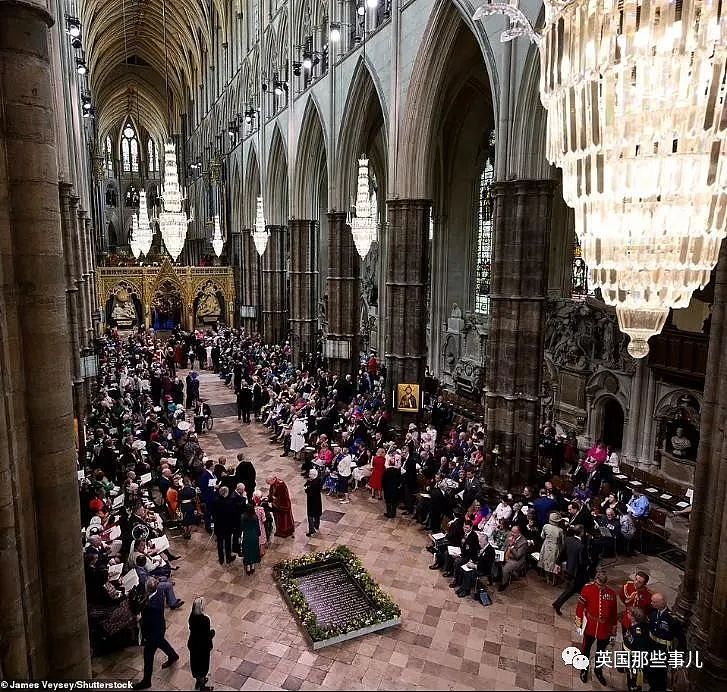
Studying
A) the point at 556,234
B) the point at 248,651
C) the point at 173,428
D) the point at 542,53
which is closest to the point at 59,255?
→ the point at 542,53

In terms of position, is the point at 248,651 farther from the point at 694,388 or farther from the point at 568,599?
the point at 694,388

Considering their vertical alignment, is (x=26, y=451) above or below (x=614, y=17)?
below

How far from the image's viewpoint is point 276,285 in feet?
96.4

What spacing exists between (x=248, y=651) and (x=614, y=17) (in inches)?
311

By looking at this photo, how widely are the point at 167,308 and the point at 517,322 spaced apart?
96.3 feet

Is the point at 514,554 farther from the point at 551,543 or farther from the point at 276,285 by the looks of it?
the point at 276,285

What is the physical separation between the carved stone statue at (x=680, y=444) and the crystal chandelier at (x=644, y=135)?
37.5 ft

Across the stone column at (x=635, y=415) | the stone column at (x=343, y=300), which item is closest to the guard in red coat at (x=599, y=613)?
the stone column at (x=635, y=415)

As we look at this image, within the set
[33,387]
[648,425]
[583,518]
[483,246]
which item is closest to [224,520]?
[33,387]

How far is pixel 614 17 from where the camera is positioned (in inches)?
132

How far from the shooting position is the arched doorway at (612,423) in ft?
51.2

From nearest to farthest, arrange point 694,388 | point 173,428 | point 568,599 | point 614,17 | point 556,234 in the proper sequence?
point 614,17 → point 568,599 → point 694,388 → point 173,428 → point 556,234

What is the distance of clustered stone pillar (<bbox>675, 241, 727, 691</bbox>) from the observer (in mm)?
6445

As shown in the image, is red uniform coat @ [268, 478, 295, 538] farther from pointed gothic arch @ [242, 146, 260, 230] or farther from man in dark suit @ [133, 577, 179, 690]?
pointed gothic arch @ [242, 146, 260, 230]
